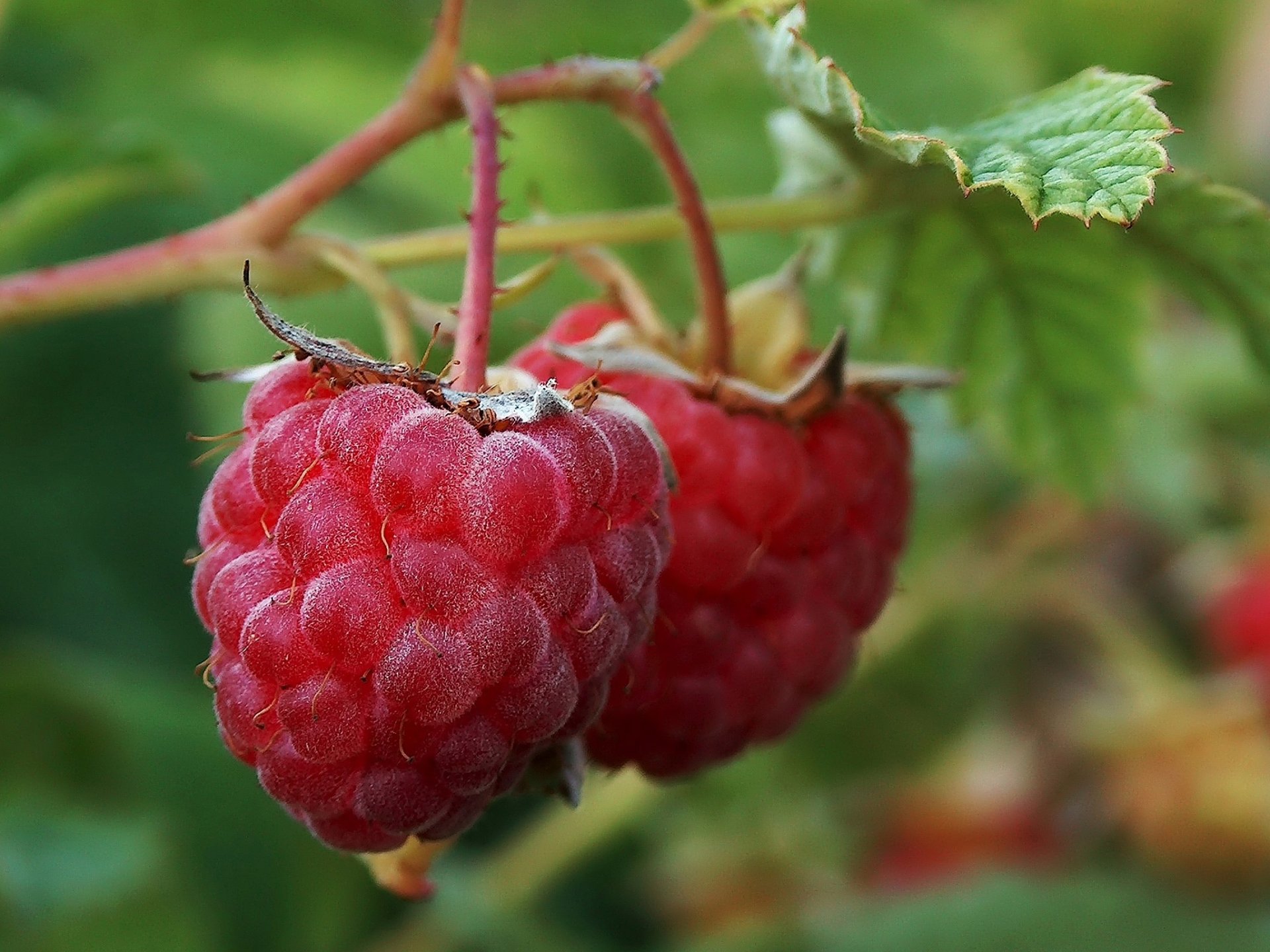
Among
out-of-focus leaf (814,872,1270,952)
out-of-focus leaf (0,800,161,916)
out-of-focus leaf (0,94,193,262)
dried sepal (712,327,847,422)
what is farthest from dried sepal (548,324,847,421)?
out-of-focus leaf (814,872,1270,952)

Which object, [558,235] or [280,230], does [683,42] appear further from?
[280,230]

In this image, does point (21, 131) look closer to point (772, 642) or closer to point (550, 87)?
point (550, 87)

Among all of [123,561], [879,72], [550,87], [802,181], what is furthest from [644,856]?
[550,87]

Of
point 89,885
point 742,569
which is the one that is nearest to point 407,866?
point 742,569

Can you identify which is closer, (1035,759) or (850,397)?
(850,397)

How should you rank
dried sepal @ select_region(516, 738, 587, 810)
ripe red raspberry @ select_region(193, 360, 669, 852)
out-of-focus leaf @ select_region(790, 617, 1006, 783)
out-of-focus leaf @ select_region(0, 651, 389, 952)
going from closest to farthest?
1. ripe red raspberry @ select_region(193, 360, 669, 852)
2. dried sepal @ select_region(516, 738, 587, 810)
3. out-of-focus leaf @ select_region(0, 651, 389, 952)
4. out-of-focus leaf @ select_region(790, 617, 1006, 783)

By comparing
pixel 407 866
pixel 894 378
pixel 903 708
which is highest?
pixel 894 378

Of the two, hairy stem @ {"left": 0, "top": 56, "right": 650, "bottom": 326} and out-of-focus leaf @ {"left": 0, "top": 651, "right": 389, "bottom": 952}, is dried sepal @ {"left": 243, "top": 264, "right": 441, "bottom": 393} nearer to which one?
hairy stem @ {"left": 0, "top": 56, "right": 650, "bottom": 326}
